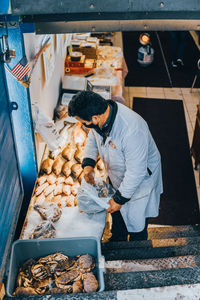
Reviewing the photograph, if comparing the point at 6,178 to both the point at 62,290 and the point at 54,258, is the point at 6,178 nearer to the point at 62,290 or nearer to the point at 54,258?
the point at 54,258

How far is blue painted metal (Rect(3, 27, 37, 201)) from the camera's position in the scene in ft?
10.4

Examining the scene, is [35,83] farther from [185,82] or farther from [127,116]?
[185,82]

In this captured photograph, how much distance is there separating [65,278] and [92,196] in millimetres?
904

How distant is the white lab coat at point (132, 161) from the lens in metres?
3.08

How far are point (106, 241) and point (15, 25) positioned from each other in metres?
2.64

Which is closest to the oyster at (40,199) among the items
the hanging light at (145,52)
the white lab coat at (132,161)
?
the white lab coat at (132,161)

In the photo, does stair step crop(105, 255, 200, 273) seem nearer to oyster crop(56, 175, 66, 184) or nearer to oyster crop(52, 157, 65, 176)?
oyster crop(56, 175, 66, 184)

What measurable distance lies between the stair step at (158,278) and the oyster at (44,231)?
1.10 metres

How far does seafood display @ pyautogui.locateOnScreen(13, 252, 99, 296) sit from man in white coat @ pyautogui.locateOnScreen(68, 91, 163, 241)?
67 cm

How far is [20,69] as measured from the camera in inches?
123

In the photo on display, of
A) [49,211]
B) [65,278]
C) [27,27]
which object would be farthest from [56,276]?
[27,27]

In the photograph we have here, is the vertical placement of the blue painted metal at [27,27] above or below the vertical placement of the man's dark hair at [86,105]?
above

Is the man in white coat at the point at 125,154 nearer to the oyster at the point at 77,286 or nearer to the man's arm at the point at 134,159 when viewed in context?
the man's arm at the point at 134,159

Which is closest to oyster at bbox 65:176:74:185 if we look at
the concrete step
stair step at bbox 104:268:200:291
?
stair step at bbox 104:268:200:291
